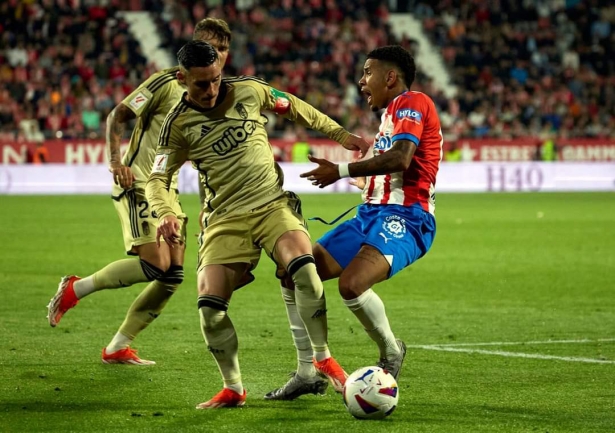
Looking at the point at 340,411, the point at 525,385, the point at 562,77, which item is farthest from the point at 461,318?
the point at 562,77

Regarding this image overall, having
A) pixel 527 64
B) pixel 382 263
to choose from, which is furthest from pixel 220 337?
pixel 527 64

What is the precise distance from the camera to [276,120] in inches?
1347

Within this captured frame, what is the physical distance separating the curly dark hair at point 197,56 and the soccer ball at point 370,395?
1927 mm

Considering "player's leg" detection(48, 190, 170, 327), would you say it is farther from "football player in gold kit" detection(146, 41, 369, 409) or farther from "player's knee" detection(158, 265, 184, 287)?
"football player in gold kit" detection(146, 41, 369, 409)

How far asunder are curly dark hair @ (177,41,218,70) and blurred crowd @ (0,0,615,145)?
2531cm

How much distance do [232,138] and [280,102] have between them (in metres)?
0.50

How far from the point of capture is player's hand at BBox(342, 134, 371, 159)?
699 centimetres

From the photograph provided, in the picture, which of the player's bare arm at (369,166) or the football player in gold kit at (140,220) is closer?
the player's bare arm at (369,166)

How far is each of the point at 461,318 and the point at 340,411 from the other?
13.8 feet

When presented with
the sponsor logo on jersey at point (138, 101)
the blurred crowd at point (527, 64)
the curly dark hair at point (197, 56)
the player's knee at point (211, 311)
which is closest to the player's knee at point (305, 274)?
the player's knee at point (211, 311)

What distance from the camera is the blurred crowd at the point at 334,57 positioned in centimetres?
3312

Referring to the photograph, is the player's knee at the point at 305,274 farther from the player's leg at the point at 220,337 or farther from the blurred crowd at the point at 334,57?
the blurred crowd at the point at 334,57

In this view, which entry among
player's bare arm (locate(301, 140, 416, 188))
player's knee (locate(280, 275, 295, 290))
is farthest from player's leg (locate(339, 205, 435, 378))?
player's bare arm (locate(301, 140, 416, 188))

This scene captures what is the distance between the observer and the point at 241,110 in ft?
22.1
